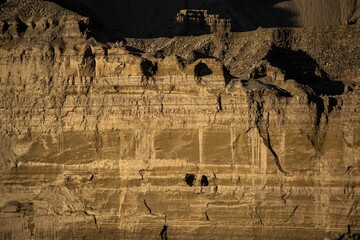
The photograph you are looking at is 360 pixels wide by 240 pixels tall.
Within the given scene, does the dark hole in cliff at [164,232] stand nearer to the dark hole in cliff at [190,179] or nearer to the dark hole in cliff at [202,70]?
the dark hole in cliff at [190,179]

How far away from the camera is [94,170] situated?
157 feet

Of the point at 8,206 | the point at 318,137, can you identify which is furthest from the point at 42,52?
the point at 318,137

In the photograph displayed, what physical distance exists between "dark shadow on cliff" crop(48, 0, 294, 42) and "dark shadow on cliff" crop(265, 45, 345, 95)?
17549 mm

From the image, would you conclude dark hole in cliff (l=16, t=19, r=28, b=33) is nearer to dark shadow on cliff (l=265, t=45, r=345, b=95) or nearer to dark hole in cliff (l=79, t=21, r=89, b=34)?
dark hole in cliff (l=79, t=21, r=89, b=34)

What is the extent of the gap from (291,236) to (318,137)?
2819 mm

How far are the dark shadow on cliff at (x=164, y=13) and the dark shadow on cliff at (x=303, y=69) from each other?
57.6ft

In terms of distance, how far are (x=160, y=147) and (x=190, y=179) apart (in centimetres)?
122

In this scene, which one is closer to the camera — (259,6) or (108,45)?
(108,45)

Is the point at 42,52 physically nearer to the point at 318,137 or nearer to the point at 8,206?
the point at 8,206

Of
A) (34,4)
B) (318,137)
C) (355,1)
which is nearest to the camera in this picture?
(318,137)

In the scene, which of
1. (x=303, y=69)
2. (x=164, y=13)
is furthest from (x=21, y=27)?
(x=164, y=13)

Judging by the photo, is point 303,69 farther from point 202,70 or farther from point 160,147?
point 160,147

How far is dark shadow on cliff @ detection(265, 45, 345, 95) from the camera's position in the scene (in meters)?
51.5

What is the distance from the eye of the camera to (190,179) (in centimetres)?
4709
